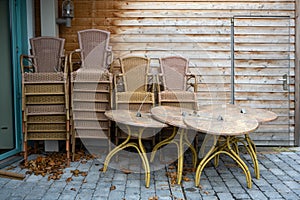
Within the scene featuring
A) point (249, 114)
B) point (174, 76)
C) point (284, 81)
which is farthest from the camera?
point (284, 81)

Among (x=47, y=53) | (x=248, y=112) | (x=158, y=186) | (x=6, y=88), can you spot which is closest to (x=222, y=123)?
(x=248, y=112)

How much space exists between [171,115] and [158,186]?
851 mm

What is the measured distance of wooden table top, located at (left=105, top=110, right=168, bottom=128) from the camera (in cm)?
400

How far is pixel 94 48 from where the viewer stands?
5.35 m

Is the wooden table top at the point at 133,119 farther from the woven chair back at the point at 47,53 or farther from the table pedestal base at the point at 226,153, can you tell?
the woven chair back at the point at 47,53

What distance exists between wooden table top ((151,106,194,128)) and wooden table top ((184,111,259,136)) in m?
0.08

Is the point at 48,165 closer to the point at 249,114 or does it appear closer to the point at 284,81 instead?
the point at 249,114

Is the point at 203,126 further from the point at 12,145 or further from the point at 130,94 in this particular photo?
the point at 12,145

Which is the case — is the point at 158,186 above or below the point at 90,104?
below

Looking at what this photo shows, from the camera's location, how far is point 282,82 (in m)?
5.71

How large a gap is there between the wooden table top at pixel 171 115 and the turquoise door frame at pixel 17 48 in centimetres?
205

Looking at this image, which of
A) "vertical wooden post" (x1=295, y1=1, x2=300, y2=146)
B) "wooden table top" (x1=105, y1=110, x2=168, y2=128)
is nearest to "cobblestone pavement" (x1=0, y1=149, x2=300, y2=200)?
"wooden table top" (x1=105, y1=110, x2=168, y2=128)

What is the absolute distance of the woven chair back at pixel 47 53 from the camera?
5109 mm

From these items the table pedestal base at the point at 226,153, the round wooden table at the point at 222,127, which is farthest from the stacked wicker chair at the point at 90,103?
the table pedestal base at the point at 226,153
